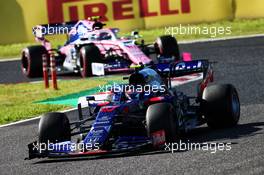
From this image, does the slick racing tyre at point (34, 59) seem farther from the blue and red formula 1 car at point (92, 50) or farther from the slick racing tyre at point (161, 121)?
the slick racing tyre at point (161, 121)

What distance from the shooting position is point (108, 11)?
28.0 metres

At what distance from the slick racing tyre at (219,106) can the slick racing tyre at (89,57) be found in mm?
9324

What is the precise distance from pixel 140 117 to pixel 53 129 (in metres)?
1.08

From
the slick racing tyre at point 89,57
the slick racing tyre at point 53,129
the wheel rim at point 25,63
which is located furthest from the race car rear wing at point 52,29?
the slick racing tyre at point 53,129

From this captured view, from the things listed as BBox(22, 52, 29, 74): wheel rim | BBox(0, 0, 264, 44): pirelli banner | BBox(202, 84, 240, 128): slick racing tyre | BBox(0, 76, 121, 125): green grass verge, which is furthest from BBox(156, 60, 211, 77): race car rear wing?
BBox(0, 0, 264, 44): pirelli banner

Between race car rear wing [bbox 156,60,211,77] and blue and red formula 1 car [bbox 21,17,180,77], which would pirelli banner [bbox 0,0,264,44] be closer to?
blue and red formula 1 car [bbox 21,17,180,77]

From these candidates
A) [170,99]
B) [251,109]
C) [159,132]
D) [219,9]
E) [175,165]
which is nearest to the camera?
[175,165]

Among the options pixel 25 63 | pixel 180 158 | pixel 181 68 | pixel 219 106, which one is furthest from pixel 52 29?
pixel 180 158

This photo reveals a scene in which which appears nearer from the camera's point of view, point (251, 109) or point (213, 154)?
point (213, 154)

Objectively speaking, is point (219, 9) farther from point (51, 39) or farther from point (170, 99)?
point (170, 99)

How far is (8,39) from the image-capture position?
28062mm

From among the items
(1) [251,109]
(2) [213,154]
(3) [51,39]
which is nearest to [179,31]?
(3) [51,39]

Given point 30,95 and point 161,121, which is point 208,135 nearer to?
point 161,121

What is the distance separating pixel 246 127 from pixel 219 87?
24.8 inches
